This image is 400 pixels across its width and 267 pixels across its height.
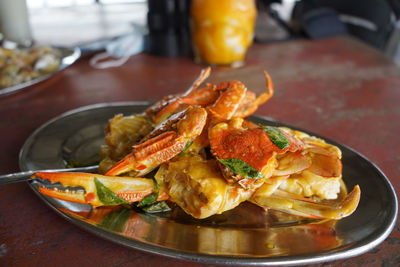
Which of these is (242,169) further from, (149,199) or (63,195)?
(63,195)

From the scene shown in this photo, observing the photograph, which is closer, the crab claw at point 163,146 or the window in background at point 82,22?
the crab claw at point 163,146

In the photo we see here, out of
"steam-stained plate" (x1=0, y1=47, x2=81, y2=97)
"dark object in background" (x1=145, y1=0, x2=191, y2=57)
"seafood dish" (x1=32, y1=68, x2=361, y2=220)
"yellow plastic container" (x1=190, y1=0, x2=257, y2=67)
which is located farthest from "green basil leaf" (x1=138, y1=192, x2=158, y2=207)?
"dark object in background" (x1=145, y1=0, x2=191, y2=57)

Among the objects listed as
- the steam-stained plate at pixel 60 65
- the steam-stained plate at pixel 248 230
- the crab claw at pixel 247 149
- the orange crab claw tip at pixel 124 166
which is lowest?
the steam-stained plate at pixel 248 230

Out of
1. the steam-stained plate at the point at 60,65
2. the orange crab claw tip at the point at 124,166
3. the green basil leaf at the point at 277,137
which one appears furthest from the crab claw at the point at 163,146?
the steam-stained plate at the point at 60,65

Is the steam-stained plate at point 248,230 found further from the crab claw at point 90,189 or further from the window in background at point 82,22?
the window in background at point 82,22

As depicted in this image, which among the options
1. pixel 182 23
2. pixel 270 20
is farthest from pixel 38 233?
pixel 270 20

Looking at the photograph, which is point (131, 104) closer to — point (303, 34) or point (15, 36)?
point (15, 36)

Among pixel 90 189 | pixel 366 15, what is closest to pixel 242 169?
pixel 90 189
